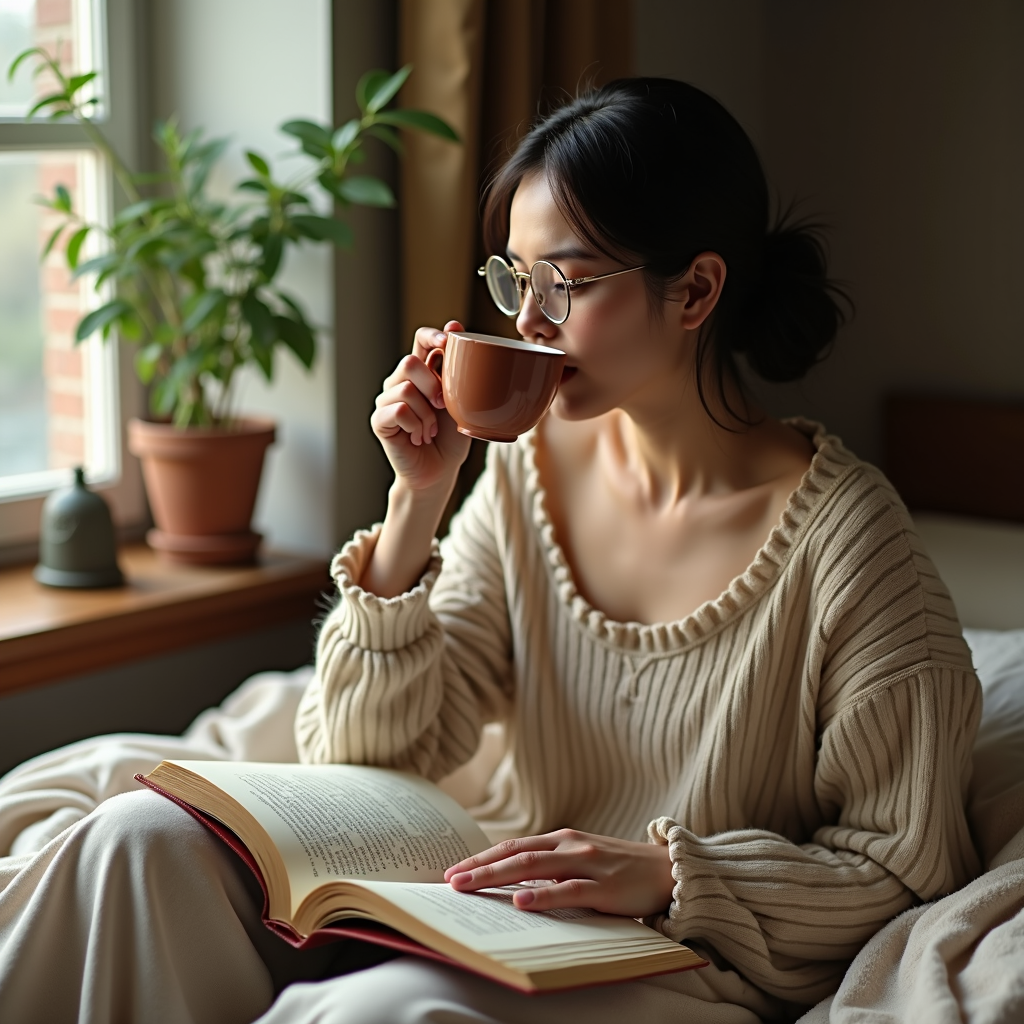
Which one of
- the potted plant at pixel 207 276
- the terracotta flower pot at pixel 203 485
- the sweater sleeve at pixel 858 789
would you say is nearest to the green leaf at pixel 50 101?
the potted plant at pixel 207 276

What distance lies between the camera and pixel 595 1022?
1.06 metres

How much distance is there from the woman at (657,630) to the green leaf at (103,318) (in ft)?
2.19

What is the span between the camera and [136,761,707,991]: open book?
1009 millimetres

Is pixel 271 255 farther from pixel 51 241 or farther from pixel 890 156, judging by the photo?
pixel 890 156

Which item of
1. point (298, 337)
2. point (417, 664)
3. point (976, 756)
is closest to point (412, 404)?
point (417, 664)

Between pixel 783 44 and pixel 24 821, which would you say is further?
pixel 783 44

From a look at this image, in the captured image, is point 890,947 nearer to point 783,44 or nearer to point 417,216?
point 417,216

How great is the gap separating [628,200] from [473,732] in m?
0.62

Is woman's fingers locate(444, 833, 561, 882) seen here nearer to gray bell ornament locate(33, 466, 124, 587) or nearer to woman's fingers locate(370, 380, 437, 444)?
woman's fingers locate(370, 380, 437, 444)

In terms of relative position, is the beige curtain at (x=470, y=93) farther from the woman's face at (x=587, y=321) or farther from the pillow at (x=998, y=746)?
the pillow at (x=998, y=746)

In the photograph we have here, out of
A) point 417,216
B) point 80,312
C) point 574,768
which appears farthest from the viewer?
point 80,312

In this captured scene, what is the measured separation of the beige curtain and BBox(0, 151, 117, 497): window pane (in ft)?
1.76

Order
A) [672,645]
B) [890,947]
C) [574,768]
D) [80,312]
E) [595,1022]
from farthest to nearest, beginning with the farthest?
[80,312]
[574,768]
[672,645]
[890,947]
[595,1022]

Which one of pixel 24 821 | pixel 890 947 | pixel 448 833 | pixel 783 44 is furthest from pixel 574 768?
pixel 783 44
